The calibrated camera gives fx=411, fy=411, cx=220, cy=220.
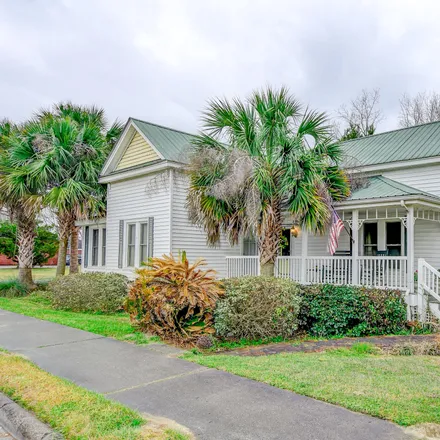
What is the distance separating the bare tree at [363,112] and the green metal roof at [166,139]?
68.9 feet

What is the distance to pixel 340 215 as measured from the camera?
13250 mm

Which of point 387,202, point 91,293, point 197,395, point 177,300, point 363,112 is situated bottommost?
point 197,395

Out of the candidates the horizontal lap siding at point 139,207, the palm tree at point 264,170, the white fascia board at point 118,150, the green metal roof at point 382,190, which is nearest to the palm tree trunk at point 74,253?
the horizontal lap siding at point 139,207

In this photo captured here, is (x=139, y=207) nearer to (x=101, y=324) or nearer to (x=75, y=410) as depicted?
(x=101, y=324)

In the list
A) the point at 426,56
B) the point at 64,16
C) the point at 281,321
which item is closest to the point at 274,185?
the point at 281,321

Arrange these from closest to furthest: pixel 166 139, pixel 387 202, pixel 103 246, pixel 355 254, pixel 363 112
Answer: pixel 387 202
pixel 355 254
pixel 166 139
pixel 103 246
pixel 363 112

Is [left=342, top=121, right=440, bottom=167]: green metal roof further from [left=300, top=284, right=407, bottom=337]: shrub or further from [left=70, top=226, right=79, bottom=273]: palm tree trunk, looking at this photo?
[left=70, top=226, right=79, bottom=273]: palm tree trunk

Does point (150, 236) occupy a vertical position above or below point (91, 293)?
above

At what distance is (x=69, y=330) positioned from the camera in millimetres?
8953

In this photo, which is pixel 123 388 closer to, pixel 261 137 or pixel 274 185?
pixel 274 185

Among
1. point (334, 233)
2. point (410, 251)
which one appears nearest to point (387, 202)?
point (410, 251)

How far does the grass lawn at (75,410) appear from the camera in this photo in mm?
3782

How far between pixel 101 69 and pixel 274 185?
11.9 meters

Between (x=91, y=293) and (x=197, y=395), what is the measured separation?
8867 mm
